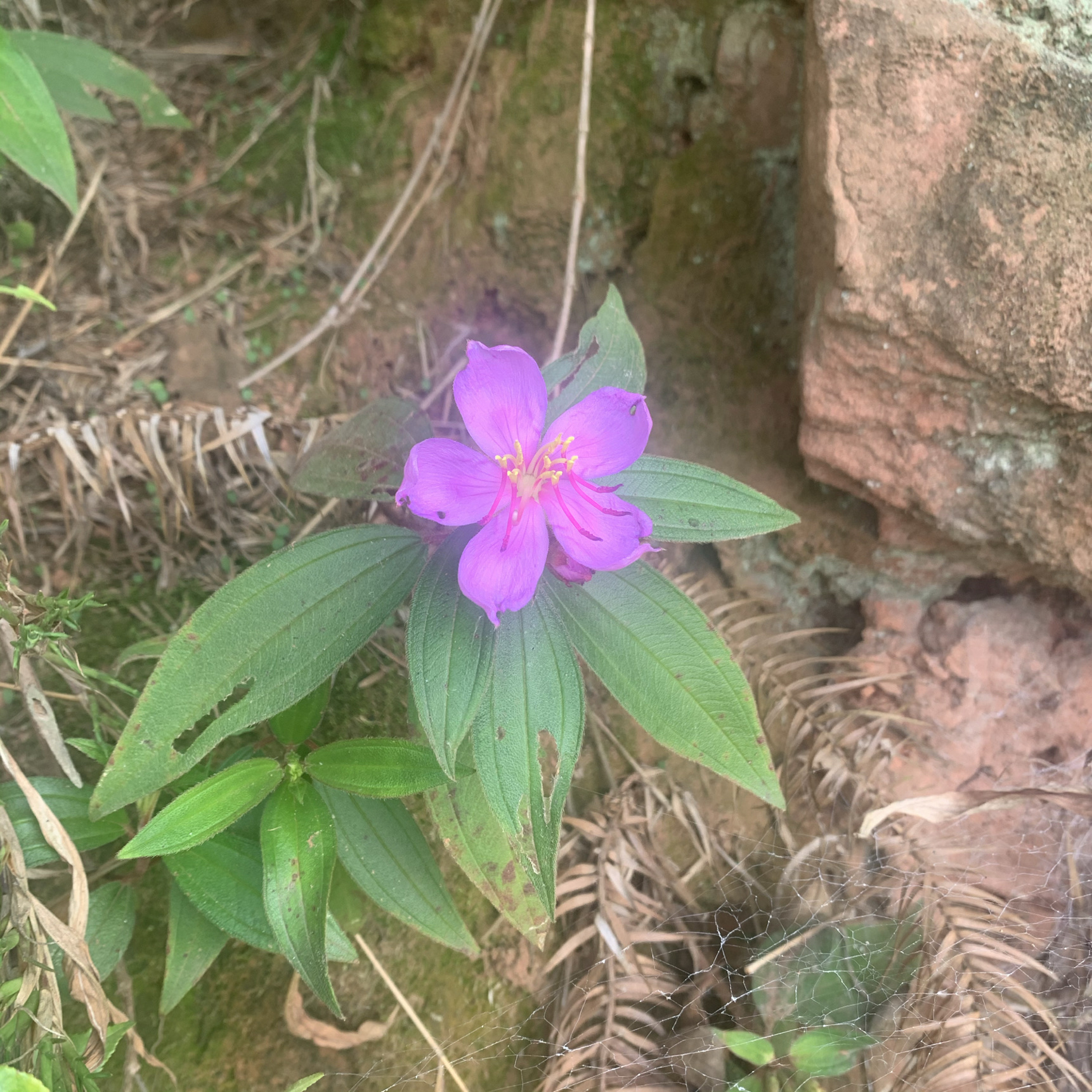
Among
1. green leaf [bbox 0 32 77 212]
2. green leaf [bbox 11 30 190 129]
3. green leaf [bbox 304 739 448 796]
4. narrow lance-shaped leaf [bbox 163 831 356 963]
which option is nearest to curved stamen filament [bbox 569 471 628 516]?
green leaf [bbox 304 739 448 796]

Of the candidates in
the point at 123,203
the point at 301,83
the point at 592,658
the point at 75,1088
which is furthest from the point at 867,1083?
the point at 301,83

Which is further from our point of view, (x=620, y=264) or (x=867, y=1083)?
(x=620, y=264)

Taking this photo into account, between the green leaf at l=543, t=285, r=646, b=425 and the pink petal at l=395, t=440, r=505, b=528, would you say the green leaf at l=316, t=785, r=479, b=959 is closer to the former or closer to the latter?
the pink petal at l=395, t=440, r=505, b=528

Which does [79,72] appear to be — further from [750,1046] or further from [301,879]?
[750,1046]

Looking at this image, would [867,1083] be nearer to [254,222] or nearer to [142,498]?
[142,498]

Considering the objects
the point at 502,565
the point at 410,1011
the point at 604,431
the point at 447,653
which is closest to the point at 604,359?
the point at 604,431

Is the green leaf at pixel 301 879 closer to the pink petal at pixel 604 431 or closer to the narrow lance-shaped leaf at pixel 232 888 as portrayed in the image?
the narrow lance-shaped leaf at pixel 232 888
